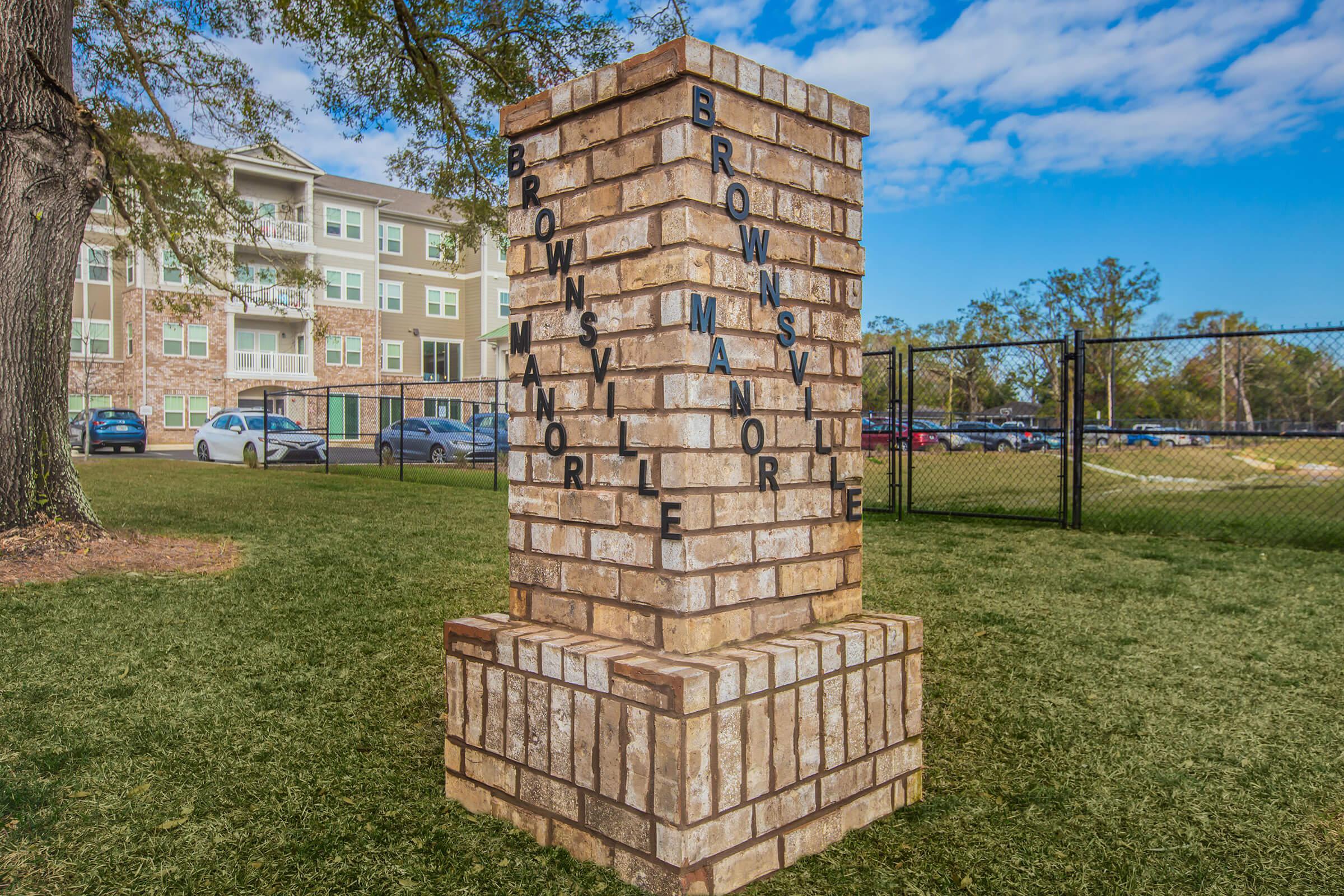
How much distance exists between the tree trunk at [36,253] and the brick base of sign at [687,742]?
606 centimetres

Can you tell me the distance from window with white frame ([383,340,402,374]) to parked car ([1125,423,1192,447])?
3157 centimetres

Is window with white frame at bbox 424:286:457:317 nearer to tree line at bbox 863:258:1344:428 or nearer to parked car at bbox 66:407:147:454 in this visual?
parked car at bbox 66:407:147:454

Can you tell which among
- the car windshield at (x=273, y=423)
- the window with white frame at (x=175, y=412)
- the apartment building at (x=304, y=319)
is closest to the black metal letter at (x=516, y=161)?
the car windshield at (x=273, y=423)

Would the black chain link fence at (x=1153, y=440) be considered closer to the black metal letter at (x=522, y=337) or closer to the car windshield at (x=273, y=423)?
the black metal letter at (x=522, y=337)

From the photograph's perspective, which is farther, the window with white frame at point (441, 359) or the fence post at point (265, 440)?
the window with white frame at point (441, 359)

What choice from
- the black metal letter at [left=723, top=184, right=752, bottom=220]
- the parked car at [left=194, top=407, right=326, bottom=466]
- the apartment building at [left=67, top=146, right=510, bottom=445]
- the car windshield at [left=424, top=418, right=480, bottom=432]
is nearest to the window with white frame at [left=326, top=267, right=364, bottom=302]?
the apartment building at [left=67, top=146, right=510, bottom=445]

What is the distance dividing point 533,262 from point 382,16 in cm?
789

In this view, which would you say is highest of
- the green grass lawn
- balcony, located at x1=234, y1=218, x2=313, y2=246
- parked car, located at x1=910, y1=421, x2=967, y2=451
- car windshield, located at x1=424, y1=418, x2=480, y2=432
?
balcony, located at x1=234, y1=218, x2=313, y2=246

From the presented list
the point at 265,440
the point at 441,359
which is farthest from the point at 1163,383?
the point at 441,359

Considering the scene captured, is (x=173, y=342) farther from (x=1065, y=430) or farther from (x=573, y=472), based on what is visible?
(x=573, y=472)

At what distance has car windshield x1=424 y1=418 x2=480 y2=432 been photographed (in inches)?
760

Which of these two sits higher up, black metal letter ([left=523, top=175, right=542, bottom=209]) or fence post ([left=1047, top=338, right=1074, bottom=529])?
black metal letter ([left=523, top=175, right=542, bottom=209])

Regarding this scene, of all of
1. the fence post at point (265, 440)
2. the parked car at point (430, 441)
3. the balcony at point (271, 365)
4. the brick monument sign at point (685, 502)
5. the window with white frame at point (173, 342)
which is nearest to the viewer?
the brick monument sign at point (685, 502)

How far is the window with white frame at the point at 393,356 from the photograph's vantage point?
121ft
